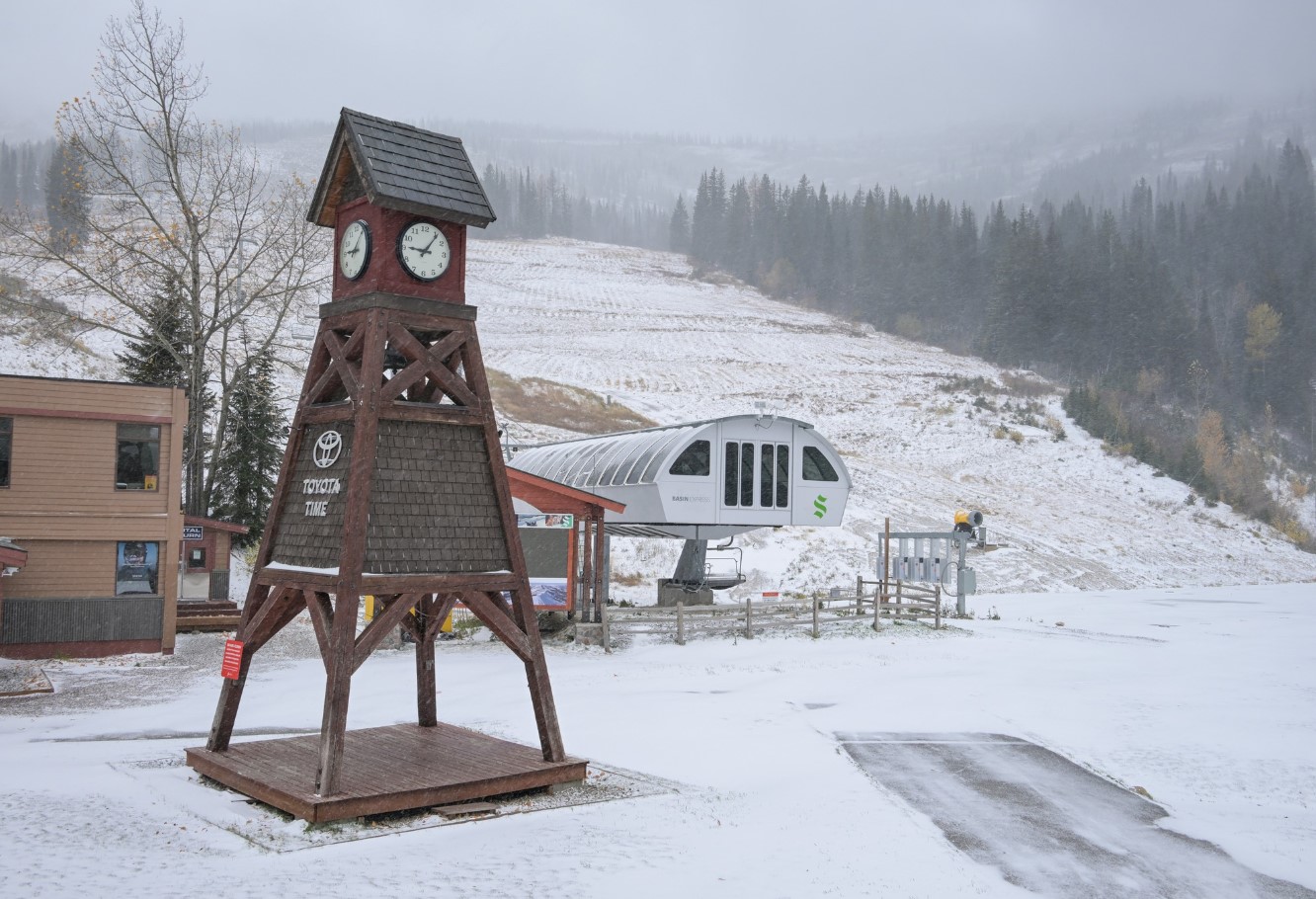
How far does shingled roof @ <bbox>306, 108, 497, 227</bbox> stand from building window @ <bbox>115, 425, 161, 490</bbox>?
41.6 ft

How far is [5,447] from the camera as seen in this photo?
21.4 metres

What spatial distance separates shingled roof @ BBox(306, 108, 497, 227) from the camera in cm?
1109

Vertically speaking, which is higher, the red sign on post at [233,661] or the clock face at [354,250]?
the clock face at [354,250]

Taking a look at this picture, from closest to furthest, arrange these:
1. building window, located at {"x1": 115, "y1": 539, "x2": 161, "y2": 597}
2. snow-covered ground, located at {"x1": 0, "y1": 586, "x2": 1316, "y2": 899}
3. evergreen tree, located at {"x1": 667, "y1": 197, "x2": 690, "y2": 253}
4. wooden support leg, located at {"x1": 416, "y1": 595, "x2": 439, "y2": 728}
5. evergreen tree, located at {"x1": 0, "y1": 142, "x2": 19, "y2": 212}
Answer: snow-covered ground, located at {"x1": 0, "y1": 586, "x2": 1316, "y2": 899}, wooden support leg, located at {"x1": 416, "y1": 595, "x2": 439, "y2": 728}, building window, located at {"x1": 115, "y1": 539, "x2": 161, "y2": 597}, evergreen tree, located at {"x1": 0, "y1": 142, "x2": 19, "y2": 212}, evergreen tree, located at {"x1": 667, "y1": 197, "x2": 690, "y2": 253}

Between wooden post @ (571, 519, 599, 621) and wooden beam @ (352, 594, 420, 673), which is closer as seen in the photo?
wooden beam @ (352, 594, 420, 673)

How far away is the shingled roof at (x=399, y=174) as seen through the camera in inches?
436

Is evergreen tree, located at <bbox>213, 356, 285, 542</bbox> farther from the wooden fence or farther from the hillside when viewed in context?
the wooden fence

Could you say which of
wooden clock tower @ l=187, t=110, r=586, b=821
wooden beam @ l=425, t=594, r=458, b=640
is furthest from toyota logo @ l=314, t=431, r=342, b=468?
wooden beam @ l=425, t=594, r=458, b=640

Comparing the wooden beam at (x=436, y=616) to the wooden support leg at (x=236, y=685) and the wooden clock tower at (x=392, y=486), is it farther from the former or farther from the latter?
the wooden support leg at (x=236, y=685)

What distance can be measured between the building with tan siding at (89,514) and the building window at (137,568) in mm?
21

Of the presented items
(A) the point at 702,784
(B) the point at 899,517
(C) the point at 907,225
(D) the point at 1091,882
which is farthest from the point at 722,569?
(C) the point at 907,225


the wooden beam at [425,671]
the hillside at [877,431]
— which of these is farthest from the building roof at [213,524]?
the wooden beam at [425,671]

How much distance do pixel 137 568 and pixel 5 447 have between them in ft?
11.6

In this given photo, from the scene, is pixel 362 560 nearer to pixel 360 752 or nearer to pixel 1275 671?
pixel 360 752
